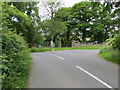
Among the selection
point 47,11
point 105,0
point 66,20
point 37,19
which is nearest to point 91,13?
point 66,20

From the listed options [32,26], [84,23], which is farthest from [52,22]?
[84,23]

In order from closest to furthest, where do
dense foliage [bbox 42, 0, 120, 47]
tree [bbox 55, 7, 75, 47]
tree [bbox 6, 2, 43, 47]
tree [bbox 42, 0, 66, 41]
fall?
tree [bbox 6, 2, 43, 47], tree [bbox 42, 0, 66, 41], dense foliage [bbox 42, 0, 120, 47], tree [bbox 55, 7, 75, 47]

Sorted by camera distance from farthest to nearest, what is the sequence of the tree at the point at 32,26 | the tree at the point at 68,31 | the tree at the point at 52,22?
the tree at the point at 68,31
the tree at the point at 52,22
the tree at the point at 32,26

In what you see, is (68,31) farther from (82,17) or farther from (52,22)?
(52,22)

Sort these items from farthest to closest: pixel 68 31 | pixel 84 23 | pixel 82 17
A: pixel 68 31
pixel 82 17
pixel 84 23

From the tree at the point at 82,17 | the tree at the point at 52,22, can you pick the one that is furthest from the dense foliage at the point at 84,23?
the tree at the point at 52,22

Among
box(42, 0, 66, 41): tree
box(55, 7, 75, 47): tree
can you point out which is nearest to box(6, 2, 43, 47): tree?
box(42, 0, 66, 41): tree

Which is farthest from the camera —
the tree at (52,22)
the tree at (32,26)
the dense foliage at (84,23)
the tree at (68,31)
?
the tree at (68,31)

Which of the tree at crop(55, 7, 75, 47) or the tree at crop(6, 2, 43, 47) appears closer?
the tree at crop(6, 2, 43, 47)

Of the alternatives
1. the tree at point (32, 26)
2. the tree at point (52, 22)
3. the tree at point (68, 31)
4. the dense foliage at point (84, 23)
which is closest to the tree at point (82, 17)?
the dense foliage at point (84, 23)

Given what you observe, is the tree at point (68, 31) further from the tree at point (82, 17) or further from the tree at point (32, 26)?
the tree at point (32, 26)

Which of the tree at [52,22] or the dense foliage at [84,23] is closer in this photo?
the tree at [52,22]

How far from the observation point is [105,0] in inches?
349

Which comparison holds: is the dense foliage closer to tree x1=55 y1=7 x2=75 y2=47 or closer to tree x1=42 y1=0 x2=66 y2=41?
tree x1=55 y1=7 x2=75 y2=47
